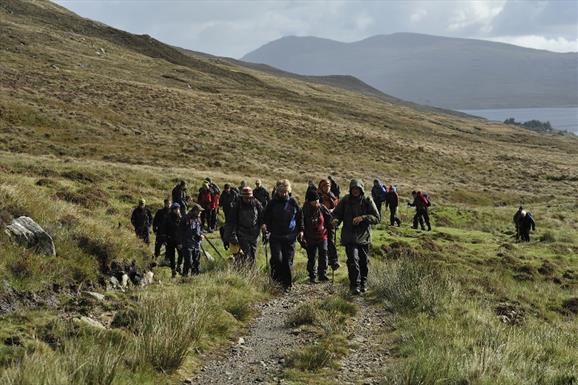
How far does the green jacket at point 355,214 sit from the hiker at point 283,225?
32.8 inches

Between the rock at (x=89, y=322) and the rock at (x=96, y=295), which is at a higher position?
the rock at (x=89, y=322)

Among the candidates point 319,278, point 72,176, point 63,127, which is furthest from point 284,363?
point 63,127

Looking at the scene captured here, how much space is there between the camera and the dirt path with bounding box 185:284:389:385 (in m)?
6.53

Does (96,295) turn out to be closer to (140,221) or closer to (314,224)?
(314,224)

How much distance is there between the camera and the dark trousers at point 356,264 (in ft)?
36.9

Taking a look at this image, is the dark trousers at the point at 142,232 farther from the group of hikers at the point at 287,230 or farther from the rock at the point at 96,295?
the rock at the point at 96,295

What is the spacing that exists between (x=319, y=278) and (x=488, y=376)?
24.0 ft

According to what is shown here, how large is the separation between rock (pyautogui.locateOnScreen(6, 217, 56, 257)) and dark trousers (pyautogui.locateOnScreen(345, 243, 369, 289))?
544cm

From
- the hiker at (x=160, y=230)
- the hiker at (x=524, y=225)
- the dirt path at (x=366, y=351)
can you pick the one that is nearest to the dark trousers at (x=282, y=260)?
the dirt path at (x=366, y=351)

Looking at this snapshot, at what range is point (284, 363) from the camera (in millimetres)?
6992

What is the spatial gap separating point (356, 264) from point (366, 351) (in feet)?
12.4

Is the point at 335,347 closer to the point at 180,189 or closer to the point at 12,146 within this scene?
the point at 180,189

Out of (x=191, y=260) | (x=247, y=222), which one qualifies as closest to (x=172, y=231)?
(x=191, y=260)

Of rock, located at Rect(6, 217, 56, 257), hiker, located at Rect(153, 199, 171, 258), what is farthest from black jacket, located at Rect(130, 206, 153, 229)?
rock, located at Rect(6, 217, 56, 257)
